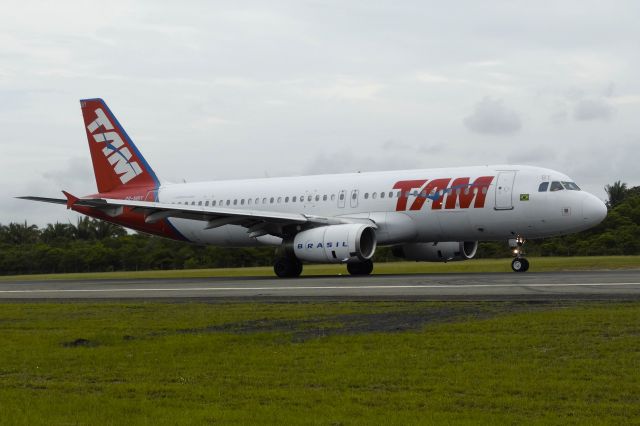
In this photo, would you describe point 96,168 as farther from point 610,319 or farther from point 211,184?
point 610,319

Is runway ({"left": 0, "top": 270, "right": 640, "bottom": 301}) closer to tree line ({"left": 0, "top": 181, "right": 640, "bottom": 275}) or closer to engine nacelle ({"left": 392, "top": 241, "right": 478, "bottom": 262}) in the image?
engine nacelle ({"left": 392, "top": 241, "right": 478, "bottom": 262})

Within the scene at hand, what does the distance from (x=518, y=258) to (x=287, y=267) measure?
8.10 metres

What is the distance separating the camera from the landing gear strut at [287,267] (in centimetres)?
3173

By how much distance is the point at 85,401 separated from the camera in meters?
8.02

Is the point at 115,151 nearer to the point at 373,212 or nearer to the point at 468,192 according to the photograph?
the point at 373,212

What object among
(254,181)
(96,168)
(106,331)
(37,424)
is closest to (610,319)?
(106,331)

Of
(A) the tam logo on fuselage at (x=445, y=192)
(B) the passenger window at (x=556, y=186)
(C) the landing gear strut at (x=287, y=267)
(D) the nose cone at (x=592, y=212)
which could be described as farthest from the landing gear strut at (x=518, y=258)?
(C) the landing gear strut at (x=287, y=267)

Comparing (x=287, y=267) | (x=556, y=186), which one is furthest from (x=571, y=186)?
(x=287, y=267)

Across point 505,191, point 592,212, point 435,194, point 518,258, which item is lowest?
point 518,258

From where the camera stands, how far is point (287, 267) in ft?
104

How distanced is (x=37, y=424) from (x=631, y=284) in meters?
14.9

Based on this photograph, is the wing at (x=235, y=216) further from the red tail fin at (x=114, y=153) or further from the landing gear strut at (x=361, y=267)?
the red tail fin at (x=114, y=153)

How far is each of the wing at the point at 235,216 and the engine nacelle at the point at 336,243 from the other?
917 millimetres

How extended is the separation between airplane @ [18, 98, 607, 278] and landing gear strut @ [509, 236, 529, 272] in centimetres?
3
